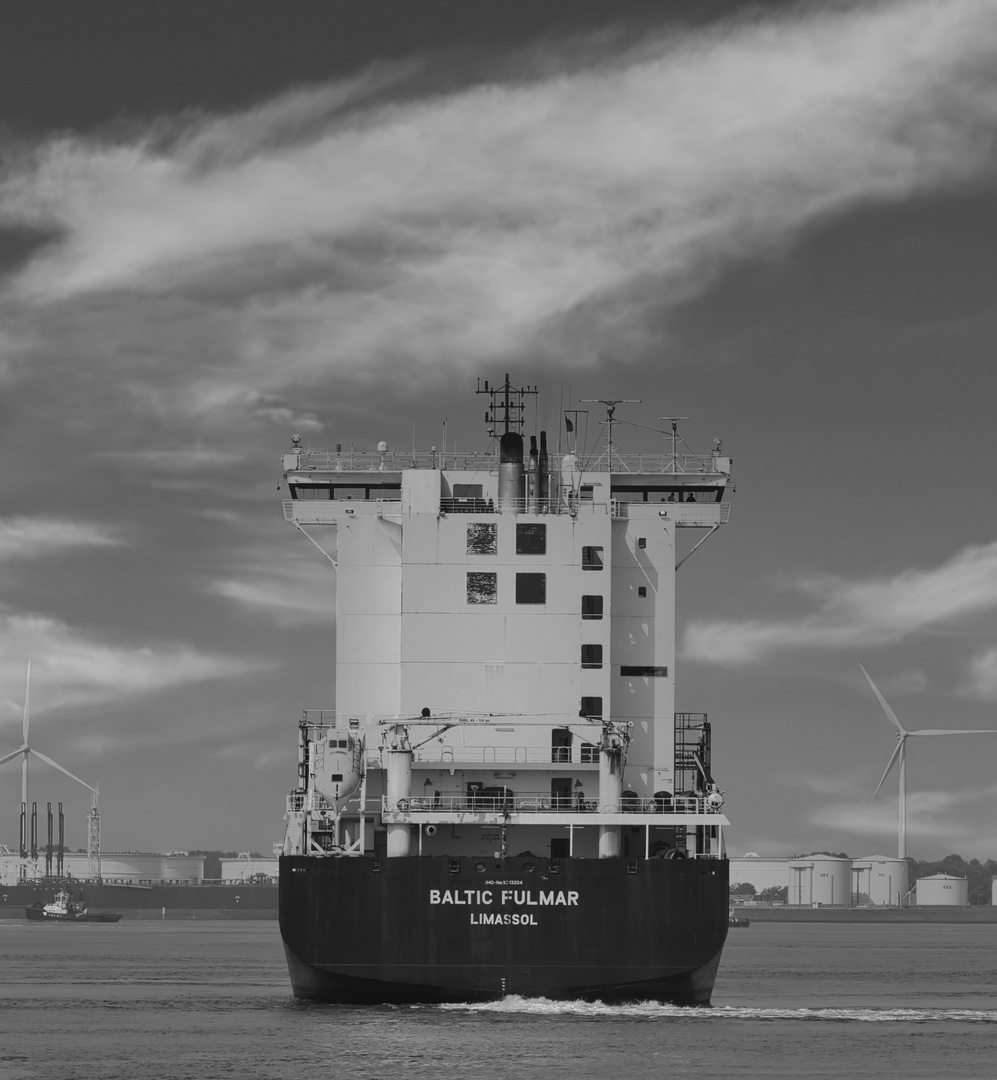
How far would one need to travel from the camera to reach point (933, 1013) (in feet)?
142

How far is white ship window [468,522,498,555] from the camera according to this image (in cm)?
4431

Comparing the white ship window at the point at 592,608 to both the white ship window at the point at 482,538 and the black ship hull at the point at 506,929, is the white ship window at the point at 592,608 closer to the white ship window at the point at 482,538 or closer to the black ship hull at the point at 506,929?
the white ship window at the point at 482,538

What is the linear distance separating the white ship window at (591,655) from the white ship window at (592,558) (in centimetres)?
201

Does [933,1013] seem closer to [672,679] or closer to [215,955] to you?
[672,679]

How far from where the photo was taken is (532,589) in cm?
4403

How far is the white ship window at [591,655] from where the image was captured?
4372 centimetres

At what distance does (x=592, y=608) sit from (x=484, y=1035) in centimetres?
1259

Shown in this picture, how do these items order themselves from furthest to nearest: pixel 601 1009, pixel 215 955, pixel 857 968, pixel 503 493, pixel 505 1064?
pixel 215 955, pixel 857 968, pixel 503 493, pixel 601 1009, pixel 505 1064

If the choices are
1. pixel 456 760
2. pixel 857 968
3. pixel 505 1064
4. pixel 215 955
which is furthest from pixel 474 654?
pixel 215 955

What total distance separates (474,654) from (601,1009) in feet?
31.6

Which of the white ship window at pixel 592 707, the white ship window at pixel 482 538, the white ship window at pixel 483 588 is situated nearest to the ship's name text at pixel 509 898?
the white ship window at pixel 592 707

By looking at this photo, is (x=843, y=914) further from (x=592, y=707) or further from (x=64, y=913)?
(x=592, y=707)

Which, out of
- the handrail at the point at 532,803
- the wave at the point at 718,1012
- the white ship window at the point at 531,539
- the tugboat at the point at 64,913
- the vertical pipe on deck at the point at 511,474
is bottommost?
the tugboat at the point at 64,913

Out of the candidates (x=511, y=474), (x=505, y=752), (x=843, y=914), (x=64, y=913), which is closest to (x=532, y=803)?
(x=505, y=752)
